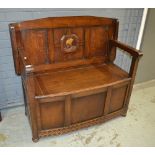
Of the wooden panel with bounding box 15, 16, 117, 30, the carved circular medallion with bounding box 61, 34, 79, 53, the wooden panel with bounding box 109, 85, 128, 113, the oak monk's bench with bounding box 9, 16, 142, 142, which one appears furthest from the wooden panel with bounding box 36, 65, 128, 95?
the wooden panel with bounding box 15, 16, 117, 30

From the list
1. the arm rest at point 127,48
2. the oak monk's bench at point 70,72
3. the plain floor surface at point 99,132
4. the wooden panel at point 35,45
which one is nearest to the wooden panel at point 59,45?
Answer: the oak monk's bench at point 70,72

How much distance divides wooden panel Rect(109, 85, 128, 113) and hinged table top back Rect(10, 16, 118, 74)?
42cm

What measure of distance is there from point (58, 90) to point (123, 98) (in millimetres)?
721

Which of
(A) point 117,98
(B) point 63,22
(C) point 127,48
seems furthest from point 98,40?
(A) point 117,98

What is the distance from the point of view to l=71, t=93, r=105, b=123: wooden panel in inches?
64.9

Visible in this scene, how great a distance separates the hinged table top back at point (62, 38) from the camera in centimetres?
163

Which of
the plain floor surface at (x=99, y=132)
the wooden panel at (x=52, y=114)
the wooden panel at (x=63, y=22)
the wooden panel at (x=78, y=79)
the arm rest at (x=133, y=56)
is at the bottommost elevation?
the plain floor surface at (x=99, y=132)

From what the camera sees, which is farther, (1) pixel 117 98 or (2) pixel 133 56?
(1) pixel 117 98

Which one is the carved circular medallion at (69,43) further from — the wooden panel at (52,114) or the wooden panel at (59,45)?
the wooden panel at (52,114)

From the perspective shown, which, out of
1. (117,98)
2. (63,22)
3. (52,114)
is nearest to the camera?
(52,114)

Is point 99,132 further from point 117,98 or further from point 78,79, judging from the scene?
point 78,79

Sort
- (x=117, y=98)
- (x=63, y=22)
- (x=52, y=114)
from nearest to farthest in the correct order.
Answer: (x=52, y=114) < (x=63, y=22) < (x=117, y=98)

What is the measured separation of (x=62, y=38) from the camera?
5.77ft

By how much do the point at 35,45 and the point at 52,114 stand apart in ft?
2.07
